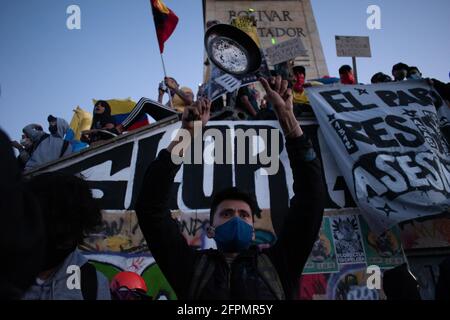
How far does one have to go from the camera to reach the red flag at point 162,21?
663 cm

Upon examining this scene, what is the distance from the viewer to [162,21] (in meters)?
6.71

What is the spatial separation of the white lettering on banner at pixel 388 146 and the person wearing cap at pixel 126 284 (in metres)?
2.66

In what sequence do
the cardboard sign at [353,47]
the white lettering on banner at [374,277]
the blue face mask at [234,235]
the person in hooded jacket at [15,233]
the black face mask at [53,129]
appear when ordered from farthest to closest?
1. the cardboard sign at [353,47]
2. the black face mask at [53,129]
3. the white lettering on banner at [374,277]
4. the blue face mask at [234,235]
5. the person in hooded jacket at [15,233]

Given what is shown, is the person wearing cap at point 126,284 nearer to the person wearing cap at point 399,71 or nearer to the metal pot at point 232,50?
the metal pot at point 232,50

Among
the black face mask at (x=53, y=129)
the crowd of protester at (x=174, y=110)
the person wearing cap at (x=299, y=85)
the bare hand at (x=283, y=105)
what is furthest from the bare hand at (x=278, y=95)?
the black face mask at (x=53, y=129)

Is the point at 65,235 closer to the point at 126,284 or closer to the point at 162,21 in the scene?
the point at 126,284

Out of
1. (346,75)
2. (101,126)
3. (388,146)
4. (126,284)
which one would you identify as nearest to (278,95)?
(126,284)

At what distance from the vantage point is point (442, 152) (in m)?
4.81

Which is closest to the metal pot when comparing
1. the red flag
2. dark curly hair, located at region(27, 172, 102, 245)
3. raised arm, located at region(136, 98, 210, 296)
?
raised arm, located at region(136, 98, 210, 296)

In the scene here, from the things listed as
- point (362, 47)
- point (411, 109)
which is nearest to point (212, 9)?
point (362, 47)

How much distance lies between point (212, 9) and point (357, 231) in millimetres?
11891

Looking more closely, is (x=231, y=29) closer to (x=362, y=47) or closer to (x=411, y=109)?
(x=411, y=109)

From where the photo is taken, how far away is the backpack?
1.82 meters

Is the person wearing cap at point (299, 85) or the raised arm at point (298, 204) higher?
the person wearing cap at point (299, 85)
